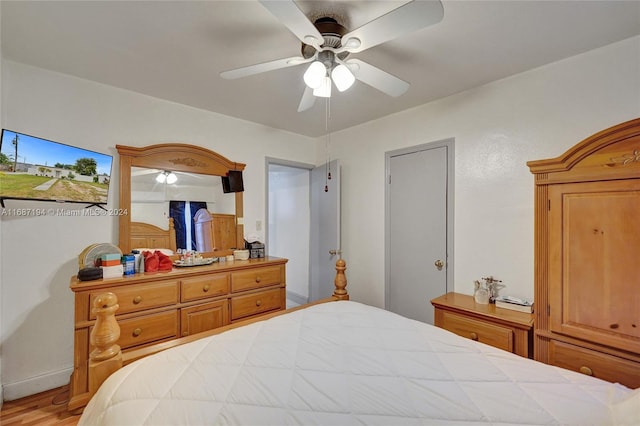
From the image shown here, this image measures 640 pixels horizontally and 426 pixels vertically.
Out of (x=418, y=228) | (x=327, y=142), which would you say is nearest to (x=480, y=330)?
(x=418, y=228)

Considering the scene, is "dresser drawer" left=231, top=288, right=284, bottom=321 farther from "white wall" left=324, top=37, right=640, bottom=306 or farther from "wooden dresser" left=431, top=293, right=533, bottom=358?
"white wall" left=324, top=37, right=640, bottom=306

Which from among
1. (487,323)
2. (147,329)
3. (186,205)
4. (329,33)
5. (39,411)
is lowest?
(39,411)

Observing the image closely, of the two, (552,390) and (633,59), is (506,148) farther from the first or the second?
(552,390)

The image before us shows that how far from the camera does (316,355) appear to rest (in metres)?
1.18

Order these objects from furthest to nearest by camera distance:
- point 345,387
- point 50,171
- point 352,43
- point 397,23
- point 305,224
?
point 305,224 < point 50,171 < point 352,43 < point 397,23 < point 345,387

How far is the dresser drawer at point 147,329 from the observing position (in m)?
1.96

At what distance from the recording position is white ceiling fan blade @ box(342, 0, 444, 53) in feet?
3.47

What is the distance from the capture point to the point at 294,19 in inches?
46.3

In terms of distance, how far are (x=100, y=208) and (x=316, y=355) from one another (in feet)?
7.45

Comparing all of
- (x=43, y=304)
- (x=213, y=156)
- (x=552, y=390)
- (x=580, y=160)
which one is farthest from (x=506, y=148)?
(x=43, y=304)

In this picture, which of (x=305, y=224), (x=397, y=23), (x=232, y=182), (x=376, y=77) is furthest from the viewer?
(x=305, y=224)

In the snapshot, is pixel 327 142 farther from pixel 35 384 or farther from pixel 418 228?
pixel 35 384

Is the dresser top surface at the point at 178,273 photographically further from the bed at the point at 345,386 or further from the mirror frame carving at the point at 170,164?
the bed at the point at 345,386

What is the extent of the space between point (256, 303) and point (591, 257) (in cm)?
247
